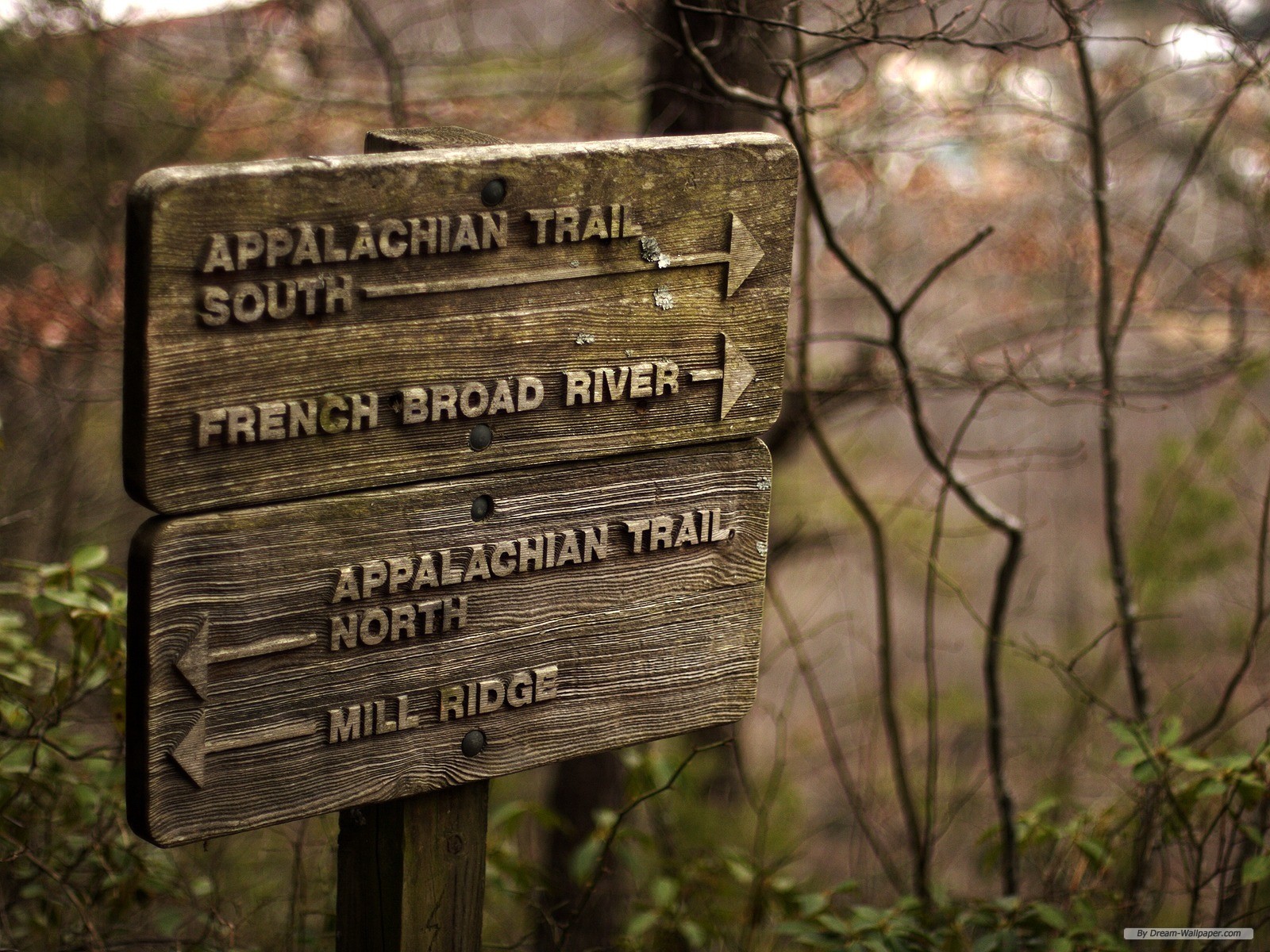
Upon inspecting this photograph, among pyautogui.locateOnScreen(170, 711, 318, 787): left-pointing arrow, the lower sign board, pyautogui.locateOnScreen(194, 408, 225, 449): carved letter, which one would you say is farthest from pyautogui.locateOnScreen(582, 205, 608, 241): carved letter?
pyautogui.locateOnScreen(170, 711, 318, 787): left-pointing arrow

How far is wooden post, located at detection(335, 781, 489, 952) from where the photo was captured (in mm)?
1865

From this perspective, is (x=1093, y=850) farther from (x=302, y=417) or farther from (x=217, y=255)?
(x=217, y=255)

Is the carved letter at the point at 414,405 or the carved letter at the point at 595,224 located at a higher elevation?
the carved letter at the point at 595,224

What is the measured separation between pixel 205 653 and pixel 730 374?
871 mm

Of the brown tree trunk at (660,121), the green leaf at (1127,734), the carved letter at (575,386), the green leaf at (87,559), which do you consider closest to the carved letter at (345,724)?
the carved letter at (575,386)

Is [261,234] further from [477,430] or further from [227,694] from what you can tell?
[227,694]

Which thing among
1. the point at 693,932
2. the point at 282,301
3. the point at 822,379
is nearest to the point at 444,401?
the point at 282,301

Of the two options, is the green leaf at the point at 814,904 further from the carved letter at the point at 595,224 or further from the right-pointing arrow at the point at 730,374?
the carved letter at the point at 595,224

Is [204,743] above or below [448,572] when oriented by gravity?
below

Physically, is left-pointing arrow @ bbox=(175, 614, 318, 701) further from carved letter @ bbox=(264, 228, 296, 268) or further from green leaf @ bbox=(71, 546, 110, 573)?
green leaf @ bbox=(71, 546, 110, 573)

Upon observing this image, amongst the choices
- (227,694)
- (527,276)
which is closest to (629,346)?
(527,276)

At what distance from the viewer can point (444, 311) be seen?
64.0 inches

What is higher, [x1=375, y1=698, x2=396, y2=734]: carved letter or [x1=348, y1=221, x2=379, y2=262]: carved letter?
[x1=348, y1=221, x2=379, y2=262]: carved letter

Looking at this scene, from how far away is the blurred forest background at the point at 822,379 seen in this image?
254cm
